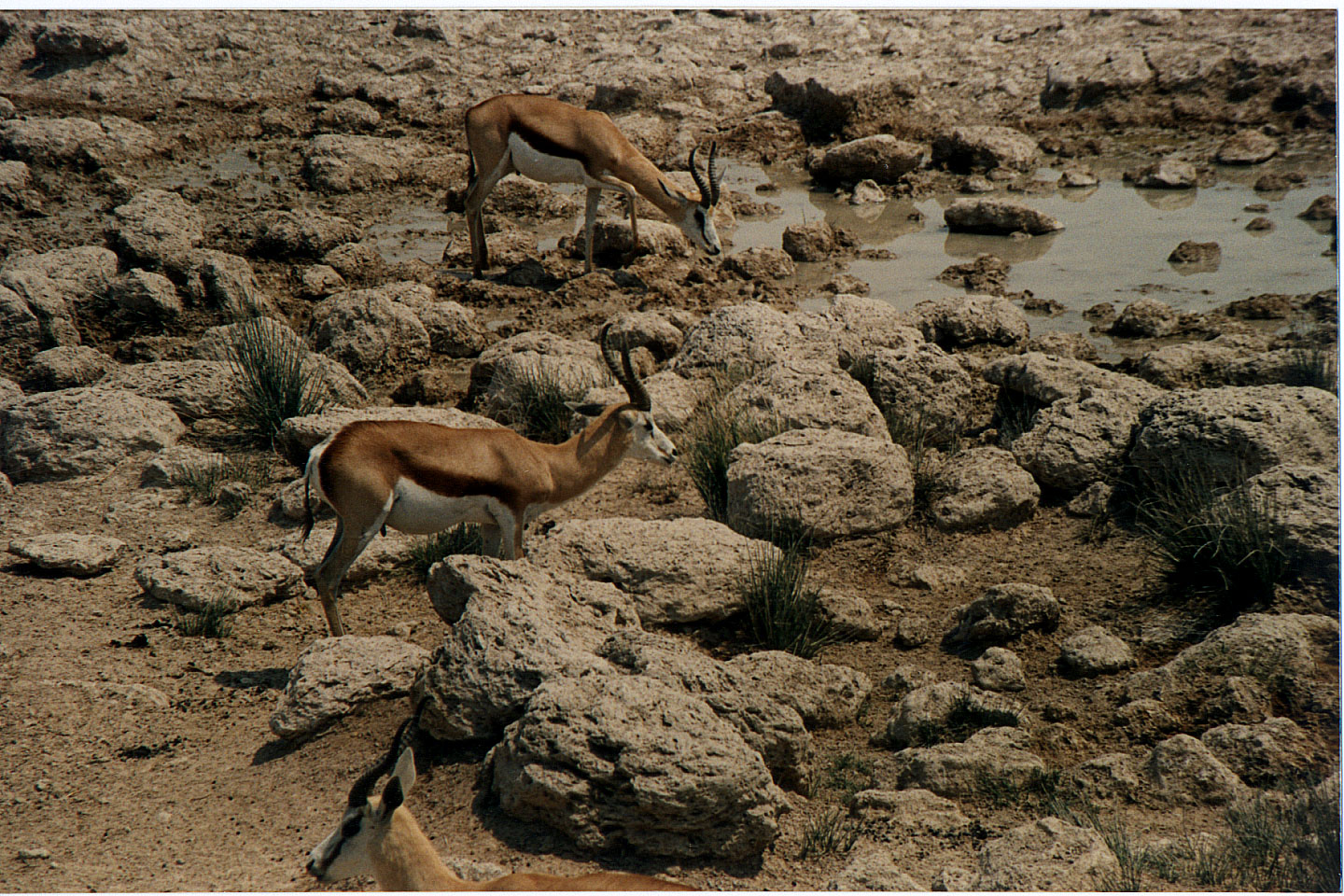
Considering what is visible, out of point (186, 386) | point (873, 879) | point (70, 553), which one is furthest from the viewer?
point (186, 386)

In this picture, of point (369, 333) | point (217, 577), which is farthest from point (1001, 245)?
point (217, 577)

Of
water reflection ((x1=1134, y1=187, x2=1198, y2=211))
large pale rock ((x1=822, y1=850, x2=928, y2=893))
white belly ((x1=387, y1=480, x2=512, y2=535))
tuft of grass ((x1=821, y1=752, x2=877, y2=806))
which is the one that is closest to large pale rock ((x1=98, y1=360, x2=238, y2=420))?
white belly ((x1=387, y1=480, x2=512, y2=535))

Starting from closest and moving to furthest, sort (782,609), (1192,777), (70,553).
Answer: (1192,777) < (782,609) < (70,553)

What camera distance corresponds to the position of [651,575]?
596 cm

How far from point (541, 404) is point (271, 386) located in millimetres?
2074

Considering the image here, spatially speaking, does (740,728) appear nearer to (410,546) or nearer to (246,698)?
(246,698)

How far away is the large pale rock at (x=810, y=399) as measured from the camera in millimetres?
7617

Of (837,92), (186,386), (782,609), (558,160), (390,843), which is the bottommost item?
(782,609)

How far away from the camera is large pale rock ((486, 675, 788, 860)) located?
412cm

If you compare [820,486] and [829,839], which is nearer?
[829,839]

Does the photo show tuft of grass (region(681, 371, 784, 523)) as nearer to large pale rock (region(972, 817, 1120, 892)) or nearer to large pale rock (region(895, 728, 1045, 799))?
large pale rock (region(895, 728, 1045, 799))

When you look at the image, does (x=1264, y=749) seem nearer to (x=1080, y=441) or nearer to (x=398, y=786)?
(x=1080, y=441)

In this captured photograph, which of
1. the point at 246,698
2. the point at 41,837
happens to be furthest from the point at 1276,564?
the point at 41,837

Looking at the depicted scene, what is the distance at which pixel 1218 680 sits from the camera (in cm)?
512
